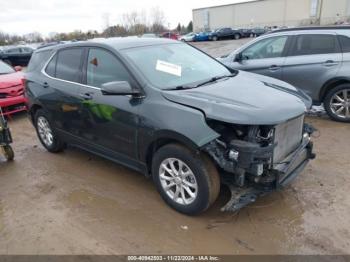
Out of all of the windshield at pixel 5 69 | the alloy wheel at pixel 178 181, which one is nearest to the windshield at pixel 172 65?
the alloy wheel at pixel 178 181

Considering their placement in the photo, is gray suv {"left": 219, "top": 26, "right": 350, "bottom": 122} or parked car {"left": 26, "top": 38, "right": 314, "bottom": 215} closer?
parked car {"left": 26, "top": 38, "right": 314, "bottom": 215}

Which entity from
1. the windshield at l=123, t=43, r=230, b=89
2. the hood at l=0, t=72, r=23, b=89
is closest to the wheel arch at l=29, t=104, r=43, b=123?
the windshield at l=123, t=43, r=230, b=89

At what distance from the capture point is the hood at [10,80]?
26.1 feet

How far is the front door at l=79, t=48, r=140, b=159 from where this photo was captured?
12.6 feet

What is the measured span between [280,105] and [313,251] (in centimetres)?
137

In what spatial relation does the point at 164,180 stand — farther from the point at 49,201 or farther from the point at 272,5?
the point at 272,5

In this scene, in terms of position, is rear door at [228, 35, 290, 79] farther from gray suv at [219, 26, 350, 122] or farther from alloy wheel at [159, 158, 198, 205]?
alloy wheel at [159, 158, 198, 205]

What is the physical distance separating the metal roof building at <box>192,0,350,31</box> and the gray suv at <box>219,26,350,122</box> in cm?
6216

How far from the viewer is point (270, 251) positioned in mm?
3062

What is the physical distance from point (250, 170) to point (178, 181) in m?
0.79

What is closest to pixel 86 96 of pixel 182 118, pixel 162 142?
pixel 162 142

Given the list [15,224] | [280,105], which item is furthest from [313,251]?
[15,224]

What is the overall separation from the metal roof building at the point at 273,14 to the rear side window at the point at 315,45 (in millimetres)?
62254

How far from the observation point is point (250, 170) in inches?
123
